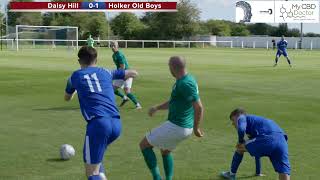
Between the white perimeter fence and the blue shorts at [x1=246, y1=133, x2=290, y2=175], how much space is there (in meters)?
57.9

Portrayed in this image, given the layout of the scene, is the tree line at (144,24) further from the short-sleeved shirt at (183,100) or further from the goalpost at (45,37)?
the short-sleeved shirt at (183,100)

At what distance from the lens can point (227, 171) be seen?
8.27m

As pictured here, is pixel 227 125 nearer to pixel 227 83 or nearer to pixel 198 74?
pixel 227 83

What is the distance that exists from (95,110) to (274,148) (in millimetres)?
2376

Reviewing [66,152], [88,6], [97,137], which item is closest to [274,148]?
[97,137]

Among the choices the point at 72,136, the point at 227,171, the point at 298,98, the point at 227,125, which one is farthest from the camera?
the point at 298,98

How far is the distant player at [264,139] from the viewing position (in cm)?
694

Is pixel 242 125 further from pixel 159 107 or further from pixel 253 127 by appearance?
pixel 159 107

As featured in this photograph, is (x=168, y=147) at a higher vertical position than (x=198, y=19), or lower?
lower

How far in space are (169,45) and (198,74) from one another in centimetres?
5859

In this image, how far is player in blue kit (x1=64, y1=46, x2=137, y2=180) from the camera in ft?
19.9

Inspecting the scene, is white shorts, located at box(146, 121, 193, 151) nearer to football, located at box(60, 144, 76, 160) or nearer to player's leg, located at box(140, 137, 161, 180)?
player's leg, located at box(140, 137, 161, 180)

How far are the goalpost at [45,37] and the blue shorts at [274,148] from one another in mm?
58832

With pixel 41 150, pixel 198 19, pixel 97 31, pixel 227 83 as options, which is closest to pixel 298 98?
pixel 227 83
